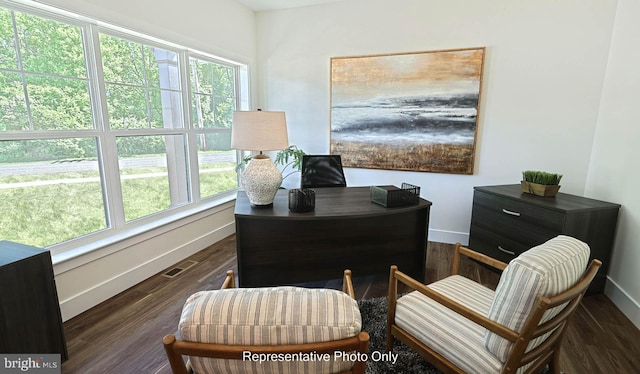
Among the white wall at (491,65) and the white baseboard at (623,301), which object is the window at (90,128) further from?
the white baseboard at (623,301)

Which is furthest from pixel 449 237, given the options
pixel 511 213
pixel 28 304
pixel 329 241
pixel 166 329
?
pixel 28 304

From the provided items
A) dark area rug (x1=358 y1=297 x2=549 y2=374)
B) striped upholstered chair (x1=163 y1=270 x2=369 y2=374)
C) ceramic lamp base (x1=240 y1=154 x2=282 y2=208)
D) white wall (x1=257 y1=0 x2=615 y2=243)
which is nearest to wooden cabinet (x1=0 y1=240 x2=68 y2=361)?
ceramic lamp base (x1=240 y1=154 x2=282 y2=208)

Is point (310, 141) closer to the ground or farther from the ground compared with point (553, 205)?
farther from the ground

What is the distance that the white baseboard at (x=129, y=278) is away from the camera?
2119 millimetres

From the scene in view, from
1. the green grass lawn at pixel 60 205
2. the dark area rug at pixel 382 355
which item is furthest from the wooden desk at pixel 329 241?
the green grass lawn at pixel 60 205

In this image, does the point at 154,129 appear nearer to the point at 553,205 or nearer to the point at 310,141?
the point at 310,141

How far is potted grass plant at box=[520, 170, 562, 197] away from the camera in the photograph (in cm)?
252

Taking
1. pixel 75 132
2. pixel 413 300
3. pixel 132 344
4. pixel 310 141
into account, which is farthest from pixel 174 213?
pixel 413 300

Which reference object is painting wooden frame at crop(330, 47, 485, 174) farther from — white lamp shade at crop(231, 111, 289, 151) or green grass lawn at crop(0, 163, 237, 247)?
green grass lawn at crop(0, 163, 237, 247)

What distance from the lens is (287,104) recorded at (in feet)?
13.1

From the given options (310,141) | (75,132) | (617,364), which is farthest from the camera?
(310,141)

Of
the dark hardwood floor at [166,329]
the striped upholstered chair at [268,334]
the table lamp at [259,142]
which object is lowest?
the dark hardwood floor at [166,329]

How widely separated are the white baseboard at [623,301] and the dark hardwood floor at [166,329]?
38 millimetres

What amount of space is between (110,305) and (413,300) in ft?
7.20
